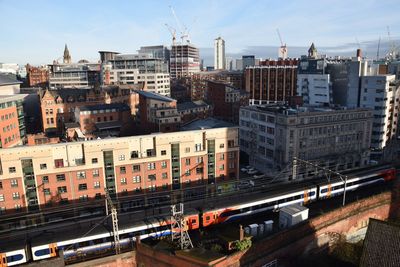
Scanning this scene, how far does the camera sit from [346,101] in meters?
90.1

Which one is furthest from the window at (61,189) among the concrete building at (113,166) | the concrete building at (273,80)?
the concrete building at (273,80)

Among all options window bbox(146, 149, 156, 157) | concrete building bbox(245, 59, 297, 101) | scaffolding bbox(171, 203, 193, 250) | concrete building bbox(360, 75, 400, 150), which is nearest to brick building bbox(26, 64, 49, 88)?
concrete building bbox(245, 59, 297, 101)

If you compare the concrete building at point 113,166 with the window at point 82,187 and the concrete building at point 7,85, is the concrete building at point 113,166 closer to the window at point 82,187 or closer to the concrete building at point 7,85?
the window at point 82,187

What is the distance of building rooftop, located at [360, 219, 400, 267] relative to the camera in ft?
99.1

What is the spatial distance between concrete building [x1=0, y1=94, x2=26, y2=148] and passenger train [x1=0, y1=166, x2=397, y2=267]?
135 feet

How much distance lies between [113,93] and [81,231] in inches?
2934

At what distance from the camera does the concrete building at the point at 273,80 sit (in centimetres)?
Result: 13612

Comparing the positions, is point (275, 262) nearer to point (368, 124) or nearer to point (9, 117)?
point (368, 124)

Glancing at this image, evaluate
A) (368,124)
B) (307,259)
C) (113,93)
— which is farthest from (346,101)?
(113,93)

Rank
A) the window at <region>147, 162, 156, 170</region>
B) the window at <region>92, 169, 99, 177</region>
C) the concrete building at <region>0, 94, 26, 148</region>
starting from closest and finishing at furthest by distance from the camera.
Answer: the window at <region>92, 169, 99, 177</region> → the window at <region>147, 162, 156, 170</region> → the concrete building at <region>0, 94, 26, 148</region>

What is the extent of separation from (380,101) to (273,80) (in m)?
61.7

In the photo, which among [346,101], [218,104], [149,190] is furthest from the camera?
[218,104]

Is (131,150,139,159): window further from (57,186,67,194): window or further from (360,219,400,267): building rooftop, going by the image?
(360,219,400,267): building rooftop

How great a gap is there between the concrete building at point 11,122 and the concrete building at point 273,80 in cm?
9258
